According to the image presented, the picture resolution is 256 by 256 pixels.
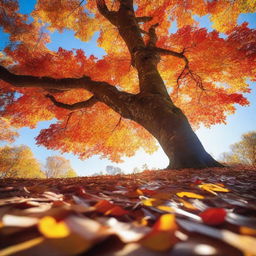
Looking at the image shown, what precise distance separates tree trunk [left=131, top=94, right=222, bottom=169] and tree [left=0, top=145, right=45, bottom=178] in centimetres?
2439

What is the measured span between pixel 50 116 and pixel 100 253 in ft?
27.6

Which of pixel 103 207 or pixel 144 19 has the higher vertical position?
pixel 144 19

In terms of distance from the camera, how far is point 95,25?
10328 mm

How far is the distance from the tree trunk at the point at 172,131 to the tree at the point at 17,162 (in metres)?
24.4

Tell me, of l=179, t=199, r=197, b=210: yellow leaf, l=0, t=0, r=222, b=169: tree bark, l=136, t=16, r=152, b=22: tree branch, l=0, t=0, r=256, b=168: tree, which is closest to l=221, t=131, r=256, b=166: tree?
l=0, t=0, r=256, b=168: tree

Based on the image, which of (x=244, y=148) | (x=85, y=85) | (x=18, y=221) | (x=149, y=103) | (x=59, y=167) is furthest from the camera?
(x=59, y=167)

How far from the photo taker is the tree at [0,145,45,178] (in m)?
22.9

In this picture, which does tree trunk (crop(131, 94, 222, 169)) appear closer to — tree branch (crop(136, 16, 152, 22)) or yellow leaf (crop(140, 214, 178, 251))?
yellow leaf (crop(140, 214, 178, 251))

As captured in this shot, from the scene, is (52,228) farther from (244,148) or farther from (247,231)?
(244,148)

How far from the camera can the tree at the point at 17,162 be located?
22.9 meters

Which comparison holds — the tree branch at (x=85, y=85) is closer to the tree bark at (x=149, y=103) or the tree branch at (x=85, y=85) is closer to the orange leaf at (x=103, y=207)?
the tree bark at (x=149, y=103)

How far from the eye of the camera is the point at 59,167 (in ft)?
121

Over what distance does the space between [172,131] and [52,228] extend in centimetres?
316

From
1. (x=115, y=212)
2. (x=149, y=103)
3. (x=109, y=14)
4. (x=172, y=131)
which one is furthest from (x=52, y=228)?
(x=109, y=14)
